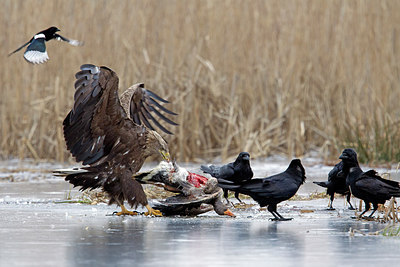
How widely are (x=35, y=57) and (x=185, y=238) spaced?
396cm

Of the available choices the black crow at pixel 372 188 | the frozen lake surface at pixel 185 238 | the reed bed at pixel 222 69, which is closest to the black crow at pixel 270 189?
the frozen lake surface at pixel 185 238

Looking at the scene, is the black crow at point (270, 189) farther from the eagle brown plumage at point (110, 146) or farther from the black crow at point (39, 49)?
the black crow at point (39, 49)

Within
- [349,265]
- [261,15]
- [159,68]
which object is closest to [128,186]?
[349,265]

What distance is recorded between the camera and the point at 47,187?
10648 mm

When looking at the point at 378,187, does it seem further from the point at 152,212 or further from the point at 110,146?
the point at 110,146

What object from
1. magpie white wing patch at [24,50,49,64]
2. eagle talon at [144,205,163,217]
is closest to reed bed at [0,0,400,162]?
magpie white wing patch at [24,50,49,64]

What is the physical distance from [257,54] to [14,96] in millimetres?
4051

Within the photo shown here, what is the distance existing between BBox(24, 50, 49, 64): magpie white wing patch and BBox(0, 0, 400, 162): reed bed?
382cm

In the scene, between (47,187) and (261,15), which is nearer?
(47,187)

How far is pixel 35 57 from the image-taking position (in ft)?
30.9

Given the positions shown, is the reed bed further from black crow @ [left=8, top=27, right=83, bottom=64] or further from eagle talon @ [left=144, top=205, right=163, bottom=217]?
eagle talon @ [left=144, top=205, right=163, bottom=217]

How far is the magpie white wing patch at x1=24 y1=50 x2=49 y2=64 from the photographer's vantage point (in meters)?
9.27

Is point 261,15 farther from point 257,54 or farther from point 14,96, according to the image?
point 14,96

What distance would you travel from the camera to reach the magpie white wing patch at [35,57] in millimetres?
9273
